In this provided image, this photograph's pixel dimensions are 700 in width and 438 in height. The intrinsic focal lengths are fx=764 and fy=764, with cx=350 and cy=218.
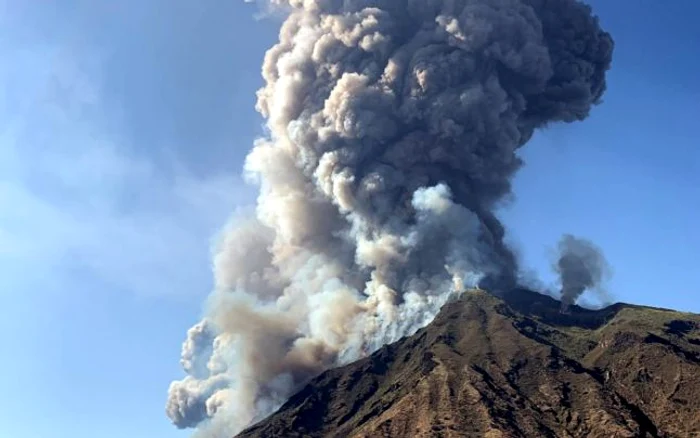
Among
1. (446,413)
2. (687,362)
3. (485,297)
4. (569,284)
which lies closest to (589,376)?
(687,362)

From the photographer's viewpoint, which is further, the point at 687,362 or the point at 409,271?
the point at 409,271

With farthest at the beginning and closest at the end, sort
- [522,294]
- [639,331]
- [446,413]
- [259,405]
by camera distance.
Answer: [522,294]
[259,405]
[639,331]
[446,413]

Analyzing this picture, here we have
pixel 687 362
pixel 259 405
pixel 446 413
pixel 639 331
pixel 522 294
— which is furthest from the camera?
pixel 522 294

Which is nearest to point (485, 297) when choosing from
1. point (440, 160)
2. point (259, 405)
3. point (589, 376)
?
point (440, 160)

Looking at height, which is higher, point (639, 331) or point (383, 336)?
point (383, 336)

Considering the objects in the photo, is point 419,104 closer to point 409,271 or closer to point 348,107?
point 348,107

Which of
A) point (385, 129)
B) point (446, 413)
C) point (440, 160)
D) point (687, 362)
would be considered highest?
point (385, 129)
